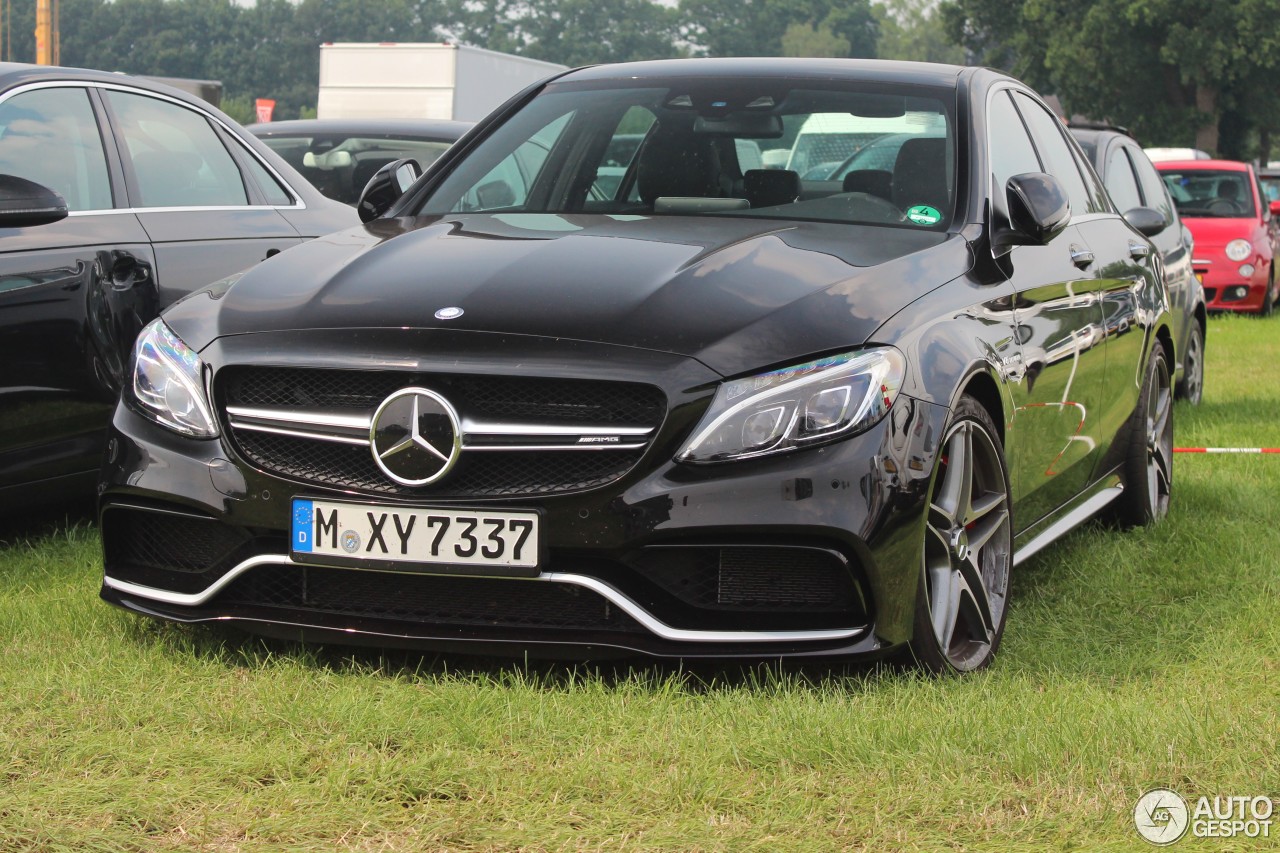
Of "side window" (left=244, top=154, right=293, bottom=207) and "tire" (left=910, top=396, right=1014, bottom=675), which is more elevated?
"side window" (left=244, top=154, right=293, bottom=207)

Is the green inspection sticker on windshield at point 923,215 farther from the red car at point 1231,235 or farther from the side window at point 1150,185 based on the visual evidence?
the red car at point 1231,235

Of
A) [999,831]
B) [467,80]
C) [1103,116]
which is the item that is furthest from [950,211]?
[1103,116]

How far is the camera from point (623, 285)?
156 inches

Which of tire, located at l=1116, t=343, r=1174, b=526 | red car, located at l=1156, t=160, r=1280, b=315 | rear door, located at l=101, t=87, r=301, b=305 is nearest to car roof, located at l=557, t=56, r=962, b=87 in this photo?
rear door, located at l=101, t=87, r=301, b=305

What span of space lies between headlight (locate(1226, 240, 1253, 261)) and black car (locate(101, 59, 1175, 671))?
13.2m

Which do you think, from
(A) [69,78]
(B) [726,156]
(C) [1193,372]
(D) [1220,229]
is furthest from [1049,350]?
(D) [1220,229]

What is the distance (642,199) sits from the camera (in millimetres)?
5070

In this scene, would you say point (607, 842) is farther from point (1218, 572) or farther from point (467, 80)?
point (467, 80)

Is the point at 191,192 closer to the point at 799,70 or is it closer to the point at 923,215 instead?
the point at 799,70

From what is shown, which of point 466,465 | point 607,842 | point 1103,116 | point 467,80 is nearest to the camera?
point 607,842

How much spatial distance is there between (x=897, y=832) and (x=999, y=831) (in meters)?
0.17

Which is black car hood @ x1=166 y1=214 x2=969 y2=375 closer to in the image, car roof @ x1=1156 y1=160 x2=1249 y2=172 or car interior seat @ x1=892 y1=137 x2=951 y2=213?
car interior seat @ x1=892 y1=137 x2=951 y2=213

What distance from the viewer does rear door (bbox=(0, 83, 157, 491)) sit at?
5207 mm

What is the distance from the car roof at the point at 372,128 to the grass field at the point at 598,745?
25.7ft
